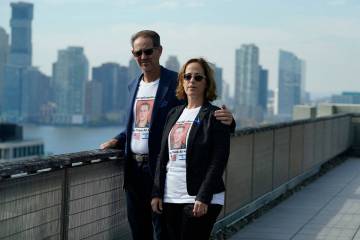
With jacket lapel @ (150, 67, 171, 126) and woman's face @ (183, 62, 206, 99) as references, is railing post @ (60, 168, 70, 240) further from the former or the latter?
woman's face @ (183, 62, 206, 99)

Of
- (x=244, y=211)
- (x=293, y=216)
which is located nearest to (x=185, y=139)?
(x=244, y=211)

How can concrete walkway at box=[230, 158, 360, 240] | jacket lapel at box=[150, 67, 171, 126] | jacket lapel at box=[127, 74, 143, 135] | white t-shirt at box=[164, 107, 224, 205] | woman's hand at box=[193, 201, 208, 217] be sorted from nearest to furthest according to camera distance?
1. woman's hand at box=[193, 201, 208, 217]
2. white t-shirt at box=[164, 107, 224, 205]
3. jacket lapel at box=[150, 67, 171, 126]
4. jacket lapel at box=[127, 74, 143, 135]
5. concrete walkway at box=[230, 158, 360, 240]

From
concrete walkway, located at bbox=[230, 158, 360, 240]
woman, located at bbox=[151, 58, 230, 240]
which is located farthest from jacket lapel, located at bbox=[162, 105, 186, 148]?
concrete walkway, located at bbox=[230, 158, 360, 240]

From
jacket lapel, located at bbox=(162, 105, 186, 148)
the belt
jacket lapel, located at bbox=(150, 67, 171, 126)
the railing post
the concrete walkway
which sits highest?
jacket lapel, located at bbox=(150, 67, 171, 126)

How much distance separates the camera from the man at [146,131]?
14.6 ft

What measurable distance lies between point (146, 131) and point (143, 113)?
123 millimetres

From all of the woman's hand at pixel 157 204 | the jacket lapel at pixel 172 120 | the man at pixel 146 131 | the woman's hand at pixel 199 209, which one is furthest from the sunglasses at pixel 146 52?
the woman's hand at pixel 199 209

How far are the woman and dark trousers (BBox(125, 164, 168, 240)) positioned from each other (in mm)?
399

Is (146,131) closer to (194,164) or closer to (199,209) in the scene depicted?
(194,164)

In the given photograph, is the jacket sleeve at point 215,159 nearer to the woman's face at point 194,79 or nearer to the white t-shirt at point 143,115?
the woman's face at point 194,79

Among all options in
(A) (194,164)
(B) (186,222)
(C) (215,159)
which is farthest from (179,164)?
(B) (186,222)

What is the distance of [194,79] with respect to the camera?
409cm

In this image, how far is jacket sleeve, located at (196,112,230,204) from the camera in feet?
13.0

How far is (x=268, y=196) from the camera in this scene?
31.9 ft
